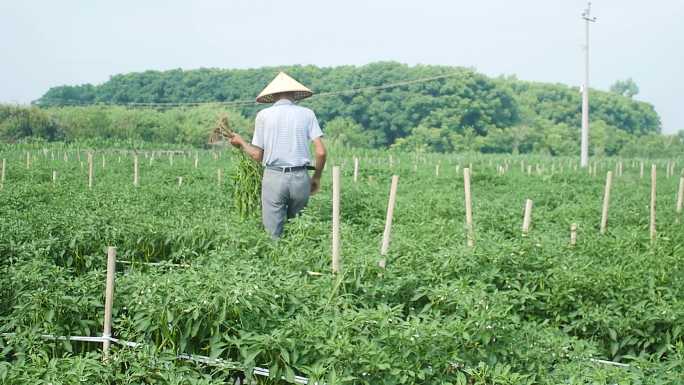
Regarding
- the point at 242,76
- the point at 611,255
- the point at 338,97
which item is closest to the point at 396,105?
the point at 338,97

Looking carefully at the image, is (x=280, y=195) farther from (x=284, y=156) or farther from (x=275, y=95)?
(x=275, y=95)

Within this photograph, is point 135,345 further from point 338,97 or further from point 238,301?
point 338,97

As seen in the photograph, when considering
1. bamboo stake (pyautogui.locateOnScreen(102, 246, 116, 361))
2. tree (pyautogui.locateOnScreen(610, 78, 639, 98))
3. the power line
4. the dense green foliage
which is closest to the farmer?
bamboo stake (pyautogui.locateOnScreen(102, 246, 116, 361))

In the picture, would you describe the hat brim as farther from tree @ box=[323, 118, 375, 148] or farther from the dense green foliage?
tree @ box=[323, 118, 375, 148]

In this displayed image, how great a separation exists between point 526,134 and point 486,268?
7848 centimetres

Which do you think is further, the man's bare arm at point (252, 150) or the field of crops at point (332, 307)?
the man's bare arm at point (252, 150)

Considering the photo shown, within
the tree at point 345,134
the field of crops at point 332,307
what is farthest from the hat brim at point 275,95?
the tree at point 345,134

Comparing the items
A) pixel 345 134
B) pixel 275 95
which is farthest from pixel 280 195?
pixel 345 134

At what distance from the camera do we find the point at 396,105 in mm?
81375

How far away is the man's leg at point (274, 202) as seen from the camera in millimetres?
7344

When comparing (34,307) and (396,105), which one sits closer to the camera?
(34,307)

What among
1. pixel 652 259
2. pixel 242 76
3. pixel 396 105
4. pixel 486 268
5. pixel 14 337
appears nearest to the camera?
pixel 14 337

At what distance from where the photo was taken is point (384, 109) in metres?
80.7

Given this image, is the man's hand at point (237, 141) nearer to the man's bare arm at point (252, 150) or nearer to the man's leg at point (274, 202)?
the man's bare arm at point (252, 150)
